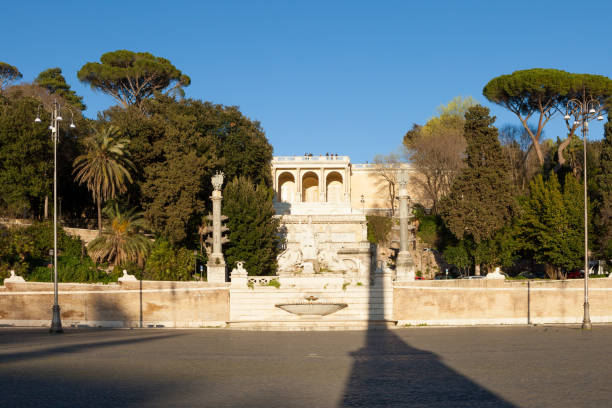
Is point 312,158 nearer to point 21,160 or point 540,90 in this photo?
point 540,90

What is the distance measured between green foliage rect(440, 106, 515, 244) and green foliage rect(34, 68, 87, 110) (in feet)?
115

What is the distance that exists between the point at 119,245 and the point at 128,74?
1070 inches

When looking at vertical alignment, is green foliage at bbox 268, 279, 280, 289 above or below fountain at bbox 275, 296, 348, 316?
above

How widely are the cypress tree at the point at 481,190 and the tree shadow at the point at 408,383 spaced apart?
71.3ft

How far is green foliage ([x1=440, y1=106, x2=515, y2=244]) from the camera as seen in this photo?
122 feet

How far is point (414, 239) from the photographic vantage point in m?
46.5

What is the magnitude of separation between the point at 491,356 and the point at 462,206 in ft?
77.5

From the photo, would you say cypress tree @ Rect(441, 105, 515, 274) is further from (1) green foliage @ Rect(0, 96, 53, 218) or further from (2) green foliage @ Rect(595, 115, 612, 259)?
(1) green foliage @ Rect(0, 96, 53, 218)

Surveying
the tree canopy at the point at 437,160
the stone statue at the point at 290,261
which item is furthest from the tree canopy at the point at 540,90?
the stone statue at the point at 290,261

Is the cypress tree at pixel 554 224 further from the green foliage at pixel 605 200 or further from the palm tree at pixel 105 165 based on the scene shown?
the palm tree at pixel 105 165

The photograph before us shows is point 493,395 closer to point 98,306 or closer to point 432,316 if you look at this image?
point 432,316

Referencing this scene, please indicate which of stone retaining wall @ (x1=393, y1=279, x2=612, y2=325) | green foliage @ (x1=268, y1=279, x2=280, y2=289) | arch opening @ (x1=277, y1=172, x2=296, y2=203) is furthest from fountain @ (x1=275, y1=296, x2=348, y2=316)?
arch opening @ (x1=277, y1=172, x2=296, y2=203)

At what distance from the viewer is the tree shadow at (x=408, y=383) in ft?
30.1

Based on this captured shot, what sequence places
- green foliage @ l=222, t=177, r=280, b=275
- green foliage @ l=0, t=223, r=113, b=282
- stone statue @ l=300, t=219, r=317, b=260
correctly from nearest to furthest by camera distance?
1. stone statue @ l=300, t=219, r=317, b=260
2. green foliage @ l=0, t=223, r=113, b=282
3. green foliage @ l=222, t=177, r=280, b=275
